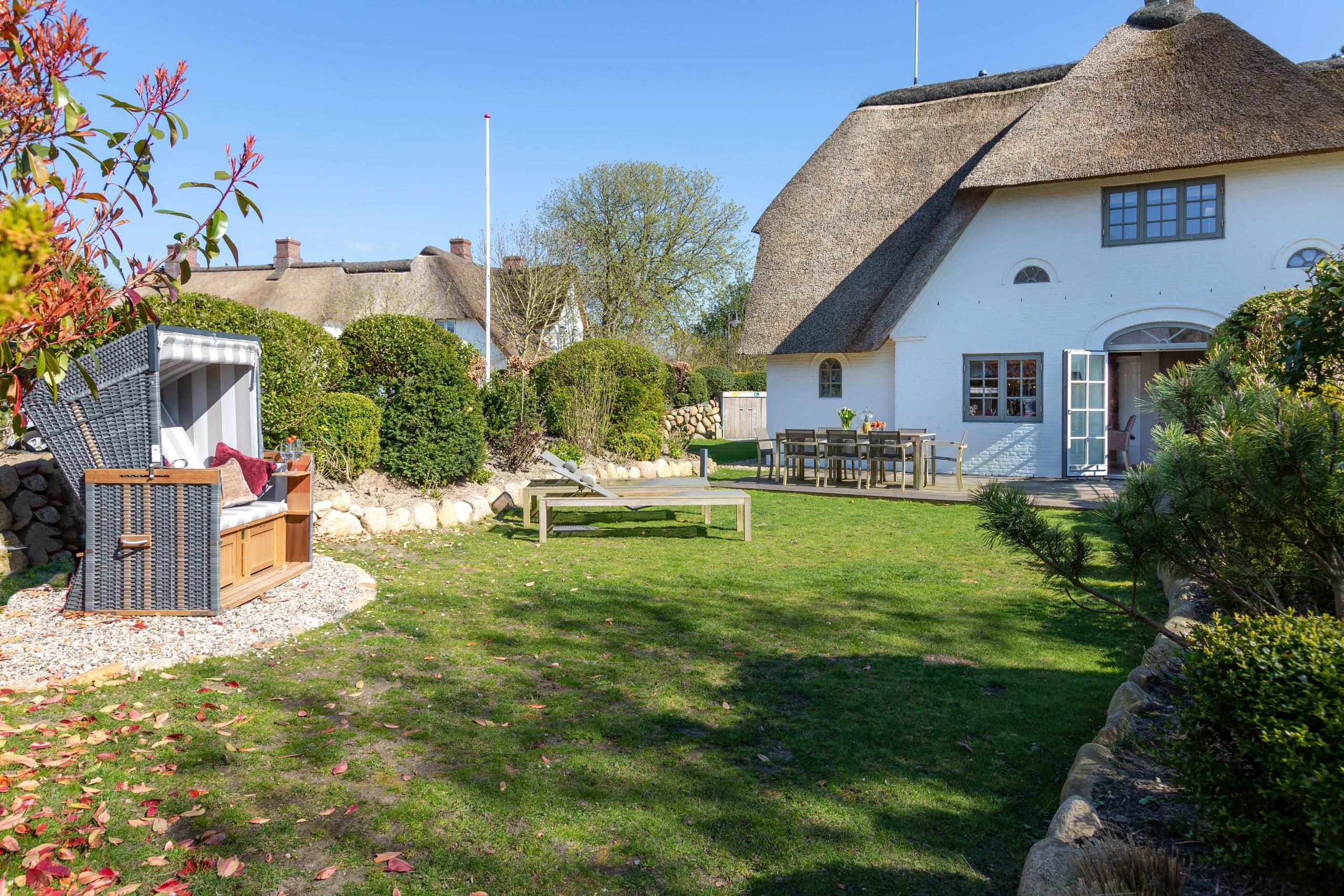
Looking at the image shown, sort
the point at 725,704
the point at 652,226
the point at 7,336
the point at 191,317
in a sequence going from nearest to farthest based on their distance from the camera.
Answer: the point at 7,336, the point at 725,704, the point at 191,317, the point at 652,226

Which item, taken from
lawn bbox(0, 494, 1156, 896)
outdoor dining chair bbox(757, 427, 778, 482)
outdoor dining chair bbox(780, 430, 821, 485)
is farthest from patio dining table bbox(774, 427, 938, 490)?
lawn bbox(0, 494, 1156, 896)

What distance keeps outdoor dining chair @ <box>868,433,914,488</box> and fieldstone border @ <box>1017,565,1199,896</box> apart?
8.20m

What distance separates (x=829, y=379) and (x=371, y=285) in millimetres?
18733

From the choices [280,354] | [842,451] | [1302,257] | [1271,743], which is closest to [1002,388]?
[842,451]

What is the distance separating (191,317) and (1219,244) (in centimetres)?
1440

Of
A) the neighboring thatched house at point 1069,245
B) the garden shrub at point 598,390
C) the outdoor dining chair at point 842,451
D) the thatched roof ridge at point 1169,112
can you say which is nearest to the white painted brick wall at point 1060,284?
the neighboring thatched house at point 1069,245

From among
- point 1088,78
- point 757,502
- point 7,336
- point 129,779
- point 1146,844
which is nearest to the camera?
point 7,336

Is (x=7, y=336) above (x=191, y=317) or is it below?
below

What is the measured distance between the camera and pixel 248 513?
6.15 metres

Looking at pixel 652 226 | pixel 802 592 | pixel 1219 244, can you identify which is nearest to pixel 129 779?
pixel 802 592

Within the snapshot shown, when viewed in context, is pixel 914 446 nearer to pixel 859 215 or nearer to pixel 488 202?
pixel 859 215

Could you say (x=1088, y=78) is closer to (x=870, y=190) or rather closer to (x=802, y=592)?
(x=870, y=190)

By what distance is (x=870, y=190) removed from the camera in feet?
62.3

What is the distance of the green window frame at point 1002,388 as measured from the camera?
1571cm
